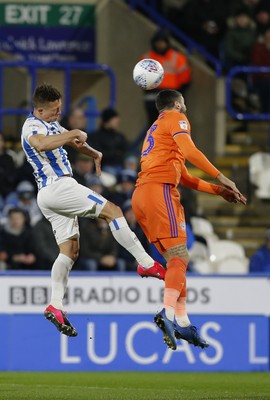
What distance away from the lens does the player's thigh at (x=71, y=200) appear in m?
13.0

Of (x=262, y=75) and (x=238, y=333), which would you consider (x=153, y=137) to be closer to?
(x=238, y=333)

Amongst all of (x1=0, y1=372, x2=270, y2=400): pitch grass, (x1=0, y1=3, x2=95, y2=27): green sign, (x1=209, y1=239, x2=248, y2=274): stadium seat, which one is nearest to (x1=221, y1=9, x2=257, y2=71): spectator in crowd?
(x1=0, y1=3, x2=95, y2=27): green sign

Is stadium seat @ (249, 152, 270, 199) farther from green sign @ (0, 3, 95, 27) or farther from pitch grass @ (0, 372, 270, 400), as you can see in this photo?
pitch grass @ (0, 372, 270, 400)

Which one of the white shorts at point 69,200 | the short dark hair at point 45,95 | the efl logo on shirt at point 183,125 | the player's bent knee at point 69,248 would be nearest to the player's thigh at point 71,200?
the white shorts at point 69,200

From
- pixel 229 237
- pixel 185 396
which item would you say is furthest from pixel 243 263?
pixel 185 396

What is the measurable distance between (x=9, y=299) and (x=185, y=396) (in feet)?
14.3

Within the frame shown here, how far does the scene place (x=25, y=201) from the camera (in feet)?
62.7

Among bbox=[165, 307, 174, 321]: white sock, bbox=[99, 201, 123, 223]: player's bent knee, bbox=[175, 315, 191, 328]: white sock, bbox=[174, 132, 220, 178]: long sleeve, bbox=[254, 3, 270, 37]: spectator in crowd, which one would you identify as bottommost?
bbox=[175, 315, 191, 328]: white sock

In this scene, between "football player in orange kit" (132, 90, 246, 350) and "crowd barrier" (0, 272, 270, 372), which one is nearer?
"football player in orange kit" (132, 90, 246, 350)

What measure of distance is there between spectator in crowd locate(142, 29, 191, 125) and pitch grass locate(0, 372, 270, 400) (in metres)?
5.32

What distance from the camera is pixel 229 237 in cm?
2108

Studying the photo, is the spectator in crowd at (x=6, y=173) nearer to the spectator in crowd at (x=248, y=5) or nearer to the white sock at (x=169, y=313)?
the spectator in crowd at (x=248, y=5)

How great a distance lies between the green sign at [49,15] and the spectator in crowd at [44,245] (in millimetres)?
4940

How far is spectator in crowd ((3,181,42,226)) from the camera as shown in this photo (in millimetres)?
18969
